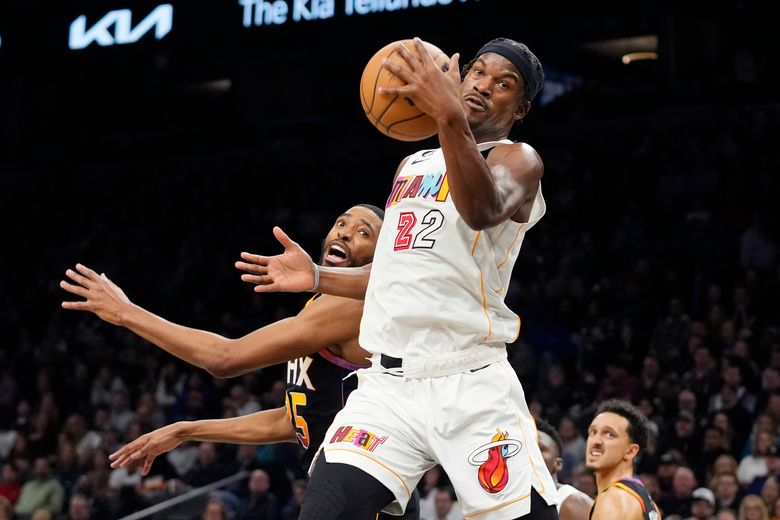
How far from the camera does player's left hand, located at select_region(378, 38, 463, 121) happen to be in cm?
292

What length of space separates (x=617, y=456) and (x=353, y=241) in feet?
4.97

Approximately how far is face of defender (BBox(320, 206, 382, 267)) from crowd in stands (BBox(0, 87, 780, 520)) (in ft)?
14.4

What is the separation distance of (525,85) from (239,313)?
11203 millimetres

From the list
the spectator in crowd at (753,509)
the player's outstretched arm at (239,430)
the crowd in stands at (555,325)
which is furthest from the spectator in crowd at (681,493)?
the player's outstretched arm at (239,430)

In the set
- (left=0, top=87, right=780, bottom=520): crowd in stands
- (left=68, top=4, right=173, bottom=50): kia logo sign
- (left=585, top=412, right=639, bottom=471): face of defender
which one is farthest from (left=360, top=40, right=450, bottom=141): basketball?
(left=68, top=4, right=173, bottom=50): kia logo sign

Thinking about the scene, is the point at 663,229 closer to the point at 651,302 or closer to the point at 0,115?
the point at 651,302

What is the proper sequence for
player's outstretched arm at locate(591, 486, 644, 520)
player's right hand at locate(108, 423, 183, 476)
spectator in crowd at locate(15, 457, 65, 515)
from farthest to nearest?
spectator in crowd at locate(15, 457, 65, 515), player's outstretched arm at locate(591, 486, 644, 520), player's right hand at locate(108, 423, 183, 476)

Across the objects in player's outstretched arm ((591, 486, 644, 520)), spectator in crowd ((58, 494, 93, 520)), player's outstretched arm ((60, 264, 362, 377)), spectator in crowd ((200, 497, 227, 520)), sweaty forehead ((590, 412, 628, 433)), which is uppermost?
player's outstretched arm ((60, 264, 362, 377))

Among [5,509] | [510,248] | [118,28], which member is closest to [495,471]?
[510,248]

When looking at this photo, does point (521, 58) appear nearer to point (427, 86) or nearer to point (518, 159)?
point (518, 159)

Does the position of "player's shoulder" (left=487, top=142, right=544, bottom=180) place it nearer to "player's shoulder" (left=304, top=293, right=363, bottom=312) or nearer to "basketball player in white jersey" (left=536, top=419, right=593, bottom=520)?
"player's shoulder" (left=304, top=293, right=363, bottom=312)

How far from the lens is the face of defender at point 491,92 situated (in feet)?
11.1

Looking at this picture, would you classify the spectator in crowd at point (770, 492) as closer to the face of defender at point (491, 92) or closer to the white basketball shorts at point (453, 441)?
the white basketball shorts at point (453, 441)

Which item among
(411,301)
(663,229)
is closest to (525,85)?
(411,301)
